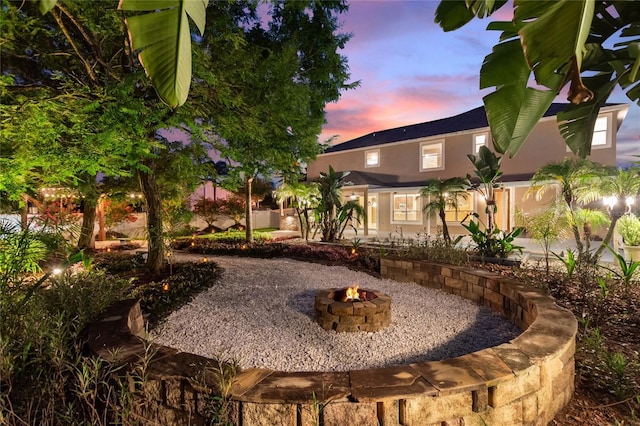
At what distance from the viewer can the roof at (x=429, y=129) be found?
16.1 m

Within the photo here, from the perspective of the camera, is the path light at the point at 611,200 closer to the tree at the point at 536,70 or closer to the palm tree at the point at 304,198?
the tree at the point at 536,70

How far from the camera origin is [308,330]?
493 centimetres

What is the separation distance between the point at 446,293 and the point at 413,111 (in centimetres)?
1579

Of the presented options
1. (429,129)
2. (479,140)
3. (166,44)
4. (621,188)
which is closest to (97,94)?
(166,44)

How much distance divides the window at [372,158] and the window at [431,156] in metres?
2.92

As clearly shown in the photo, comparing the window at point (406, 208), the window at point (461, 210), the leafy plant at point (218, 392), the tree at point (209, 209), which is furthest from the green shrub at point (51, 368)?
the tree at point (209, 209)

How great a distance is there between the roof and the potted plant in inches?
266

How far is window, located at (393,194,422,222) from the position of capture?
706 inches

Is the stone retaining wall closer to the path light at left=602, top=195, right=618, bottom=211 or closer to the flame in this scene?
the flame

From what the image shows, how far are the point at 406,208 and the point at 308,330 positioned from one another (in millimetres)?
14530

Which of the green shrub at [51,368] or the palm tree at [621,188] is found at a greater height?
the palm tree at [621,188]

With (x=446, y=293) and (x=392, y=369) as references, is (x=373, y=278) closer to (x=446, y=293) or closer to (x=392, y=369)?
(x=446, y=293)

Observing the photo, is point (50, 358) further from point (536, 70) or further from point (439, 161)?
point (439, 161)

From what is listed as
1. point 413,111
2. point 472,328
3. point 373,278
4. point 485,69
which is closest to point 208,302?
point 373,278
